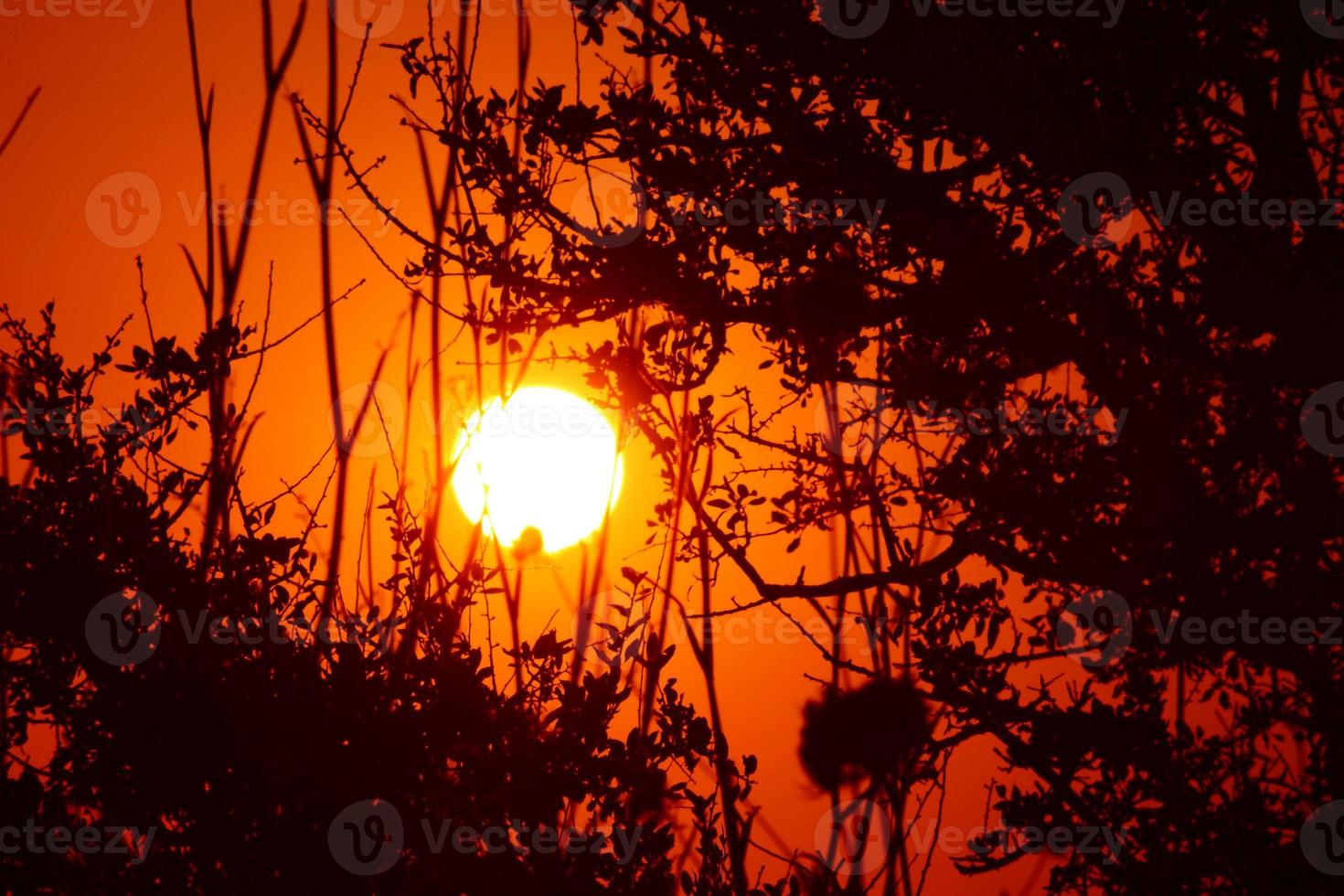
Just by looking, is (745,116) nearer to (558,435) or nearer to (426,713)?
(558,435)

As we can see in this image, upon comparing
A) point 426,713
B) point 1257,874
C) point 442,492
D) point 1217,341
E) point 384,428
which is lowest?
point 1257,874

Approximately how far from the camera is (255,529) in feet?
14.2

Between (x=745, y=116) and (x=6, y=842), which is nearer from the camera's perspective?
(x=6, y=842)

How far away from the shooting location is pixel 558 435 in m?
4.57

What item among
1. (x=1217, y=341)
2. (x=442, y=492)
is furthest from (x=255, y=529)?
(x=1217, y=341)

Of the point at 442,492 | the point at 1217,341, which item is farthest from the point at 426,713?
the point at 1217,341

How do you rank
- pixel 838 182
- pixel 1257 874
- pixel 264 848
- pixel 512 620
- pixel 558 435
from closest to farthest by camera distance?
pixel 512 620 → pixel 264 848 → pixel 1257 874 → pixel 838 182 → pixel 558 435

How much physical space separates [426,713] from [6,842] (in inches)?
52.6

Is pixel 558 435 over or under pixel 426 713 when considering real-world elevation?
over

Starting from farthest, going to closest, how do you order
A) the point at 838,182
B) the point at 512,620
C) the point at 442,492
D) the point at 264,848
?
the point at 838,182 → the point at 264,848 → the point at 512,620 → the point at 442,492

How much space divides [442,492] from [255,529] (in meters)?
1.71

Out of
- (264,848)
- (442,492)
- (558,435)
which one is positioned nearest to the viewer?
(442,492)

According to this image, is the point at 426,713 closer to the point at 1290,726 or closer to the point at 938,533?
the point at 938,533

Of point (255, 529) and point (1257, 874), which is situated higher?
point (255, 529)
